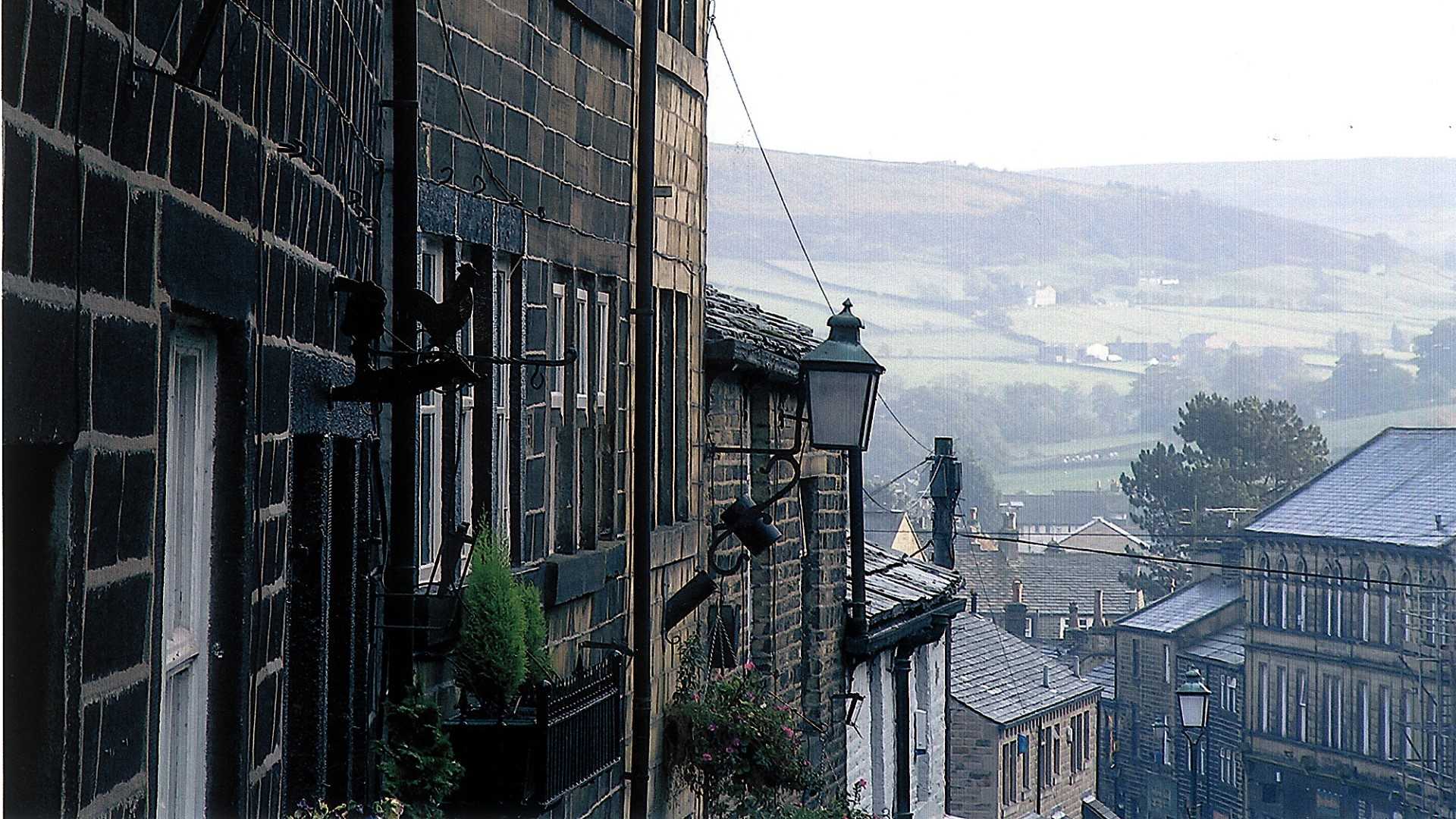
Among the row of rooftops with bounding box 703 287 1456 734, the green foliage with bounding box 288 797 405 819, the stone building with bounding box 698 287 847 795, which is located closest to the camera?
the green foliage with bounding box 288 797 405 819

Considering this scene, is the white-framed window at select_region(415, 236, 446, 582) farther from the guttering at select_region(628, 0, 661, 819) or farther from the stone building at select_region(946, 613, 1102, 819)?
the stone building at select_region(946, 613, 1102, 819)

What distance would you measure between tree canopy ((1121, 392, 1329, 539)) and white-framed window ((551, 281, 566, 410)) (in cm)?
8653

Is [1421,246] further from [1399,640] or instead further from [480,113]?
[480,113]

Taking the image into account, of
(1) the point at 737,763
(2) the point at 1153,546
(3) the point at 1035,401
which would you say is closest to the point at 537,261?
(1) the point at 737,763

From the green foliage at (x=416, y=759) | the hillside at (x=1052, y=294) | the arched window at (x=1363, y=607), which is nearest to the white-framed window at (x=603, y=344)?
the green foliage at (x=416, y=759)

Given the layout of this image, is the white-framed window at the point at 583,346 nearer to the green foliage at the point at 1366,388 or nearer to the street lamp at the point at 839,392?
the street lamp at the point at 839,392

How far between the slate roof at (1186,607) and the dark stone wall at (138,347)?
67744mm

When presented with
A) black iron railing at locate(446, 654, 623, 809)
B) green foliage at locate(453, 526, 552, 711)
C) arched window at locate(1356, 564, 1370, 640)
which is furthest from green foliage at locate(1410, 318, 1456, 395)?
green foliage at locate(453, 526, 552, 711)

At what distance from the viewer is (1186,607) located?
237 feet

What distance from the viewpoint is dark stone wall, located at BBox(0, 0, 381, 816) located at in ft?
8.23

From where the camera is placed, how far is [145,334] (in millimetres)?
3041

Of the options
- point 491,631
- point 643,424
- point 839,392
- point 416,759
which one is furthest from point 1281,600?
point 416,759

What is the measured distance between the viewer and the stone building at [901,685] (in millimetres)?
18062

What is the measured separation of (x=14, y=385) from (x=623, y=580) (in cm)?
761
